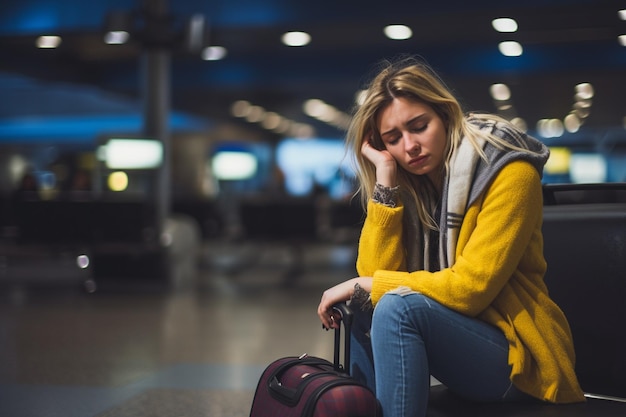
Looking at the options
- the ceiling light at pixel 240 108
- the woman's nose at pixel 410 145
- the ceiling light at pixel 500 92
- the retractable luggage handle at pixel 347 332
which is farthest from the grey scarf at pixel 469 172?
the ceiling light at pixel 240 108

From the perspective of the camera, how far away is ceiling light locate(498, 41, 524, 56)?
11023mm

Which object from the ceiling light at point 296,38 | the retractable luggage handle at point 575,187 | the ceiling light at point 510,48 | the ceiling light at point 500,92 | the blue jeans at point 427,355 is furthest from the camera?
the ceiling light at point 500,92

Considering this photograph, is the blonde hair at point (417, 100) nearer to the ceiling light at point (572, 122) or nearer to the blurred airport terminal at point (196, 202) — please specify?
the blurred airport terminal at point (196, 202)

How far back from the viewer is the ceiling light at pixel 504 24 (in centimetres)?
892

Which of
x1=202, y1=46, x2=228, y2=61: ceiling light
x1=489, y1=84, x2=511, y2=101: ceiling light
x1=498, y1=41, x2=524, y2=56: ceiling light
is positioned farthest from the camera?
x1=489, y1=84, x2=511, y2=101: ceiling light

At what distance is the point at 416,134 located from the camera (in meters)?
2.13

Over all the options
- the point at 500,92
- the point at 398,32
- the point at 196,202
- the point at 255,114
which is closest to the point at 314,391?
the point at 398,32

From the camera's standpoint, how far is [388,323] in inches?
73.4

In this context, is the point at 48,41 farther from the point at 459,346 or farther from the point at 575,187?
the point at 459,346

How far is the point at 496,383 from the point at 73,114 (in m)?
24.5

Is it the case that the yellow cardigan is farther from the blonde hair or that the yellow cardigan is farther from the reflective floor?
the reflective floor

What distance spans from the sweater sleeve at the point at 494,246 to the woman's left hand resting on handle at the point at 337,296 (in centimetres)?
21

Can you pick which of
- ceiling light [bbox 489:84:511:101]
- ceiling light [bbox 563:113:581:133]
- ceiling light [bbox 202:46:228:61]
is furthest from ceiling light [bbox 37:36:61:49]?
ceiling light [bbox 563:113:581:133]

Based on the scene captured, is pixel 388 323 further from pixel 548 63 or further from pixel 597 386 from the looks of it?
pixel 548 63
